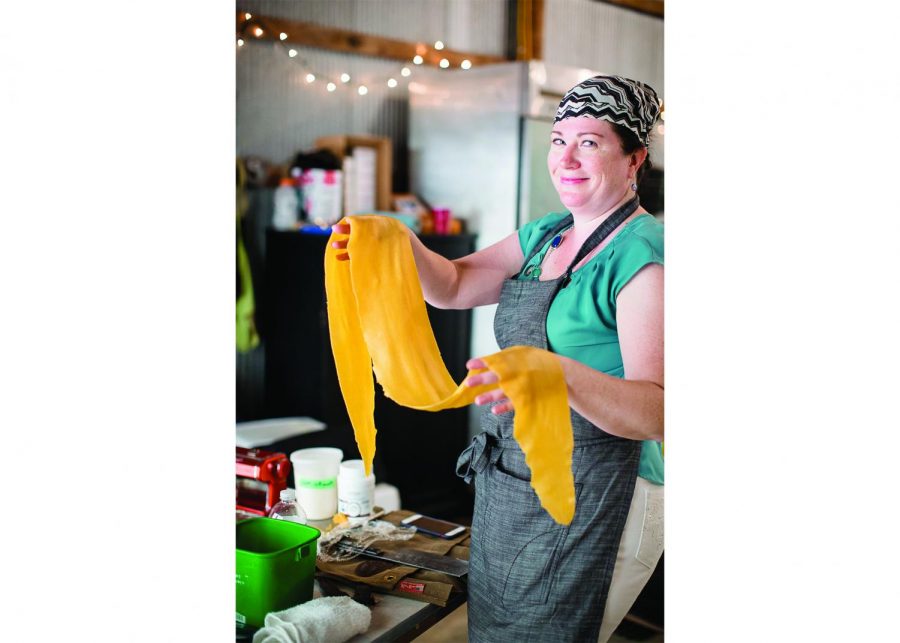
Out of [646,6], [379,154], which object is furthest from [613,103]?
[646,6]

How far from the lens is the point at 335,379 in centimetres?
331

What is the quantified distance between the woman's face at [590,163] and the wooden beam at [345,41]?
2341 mm

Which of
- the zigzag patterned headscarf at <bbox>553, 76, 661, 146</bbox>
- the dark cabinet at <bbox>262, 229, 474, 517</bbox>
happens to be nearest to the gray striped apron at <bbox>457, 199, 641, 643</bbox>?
the zigzag patterned headscarf at <bbox>553, 76, 661, 146</bbox>

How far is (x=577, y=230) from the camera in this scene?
4.61 ft

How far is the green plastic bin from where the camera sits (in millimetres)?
1347

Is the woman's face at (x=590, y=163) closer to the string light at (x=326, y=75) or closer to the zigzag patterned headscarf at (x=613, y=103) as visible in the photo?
the zigzag patterned headscarf at (x=613, y=103)

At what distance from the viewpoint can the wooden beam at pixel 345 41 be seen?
3.39 meters

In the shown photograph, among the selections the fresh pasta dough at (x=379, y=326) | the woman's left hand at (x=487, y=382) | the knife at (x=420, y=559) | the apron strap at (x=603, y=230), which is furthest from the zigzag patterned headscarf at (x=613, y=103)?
the knife at (x=420, y=559)

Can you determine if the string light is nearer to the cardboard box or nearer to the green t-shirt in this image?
the cardboard box

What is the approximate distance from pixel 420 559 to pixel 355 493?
24 cm
